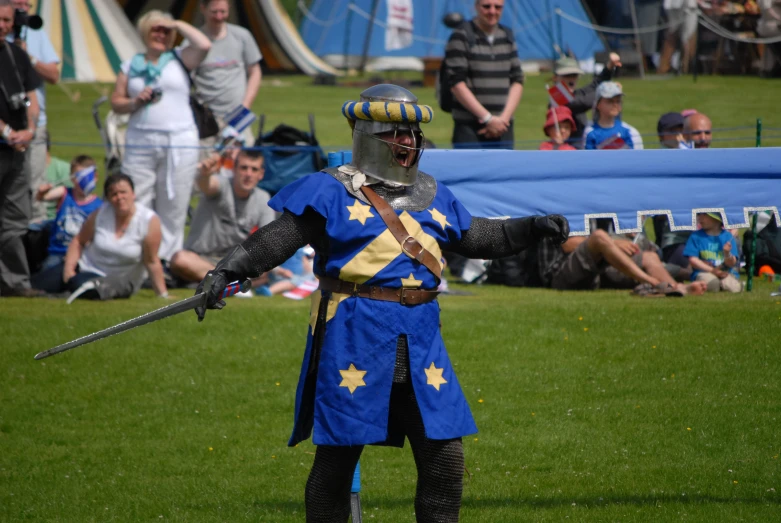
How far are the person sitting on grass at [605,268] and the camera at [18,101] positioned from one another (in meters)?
4.17

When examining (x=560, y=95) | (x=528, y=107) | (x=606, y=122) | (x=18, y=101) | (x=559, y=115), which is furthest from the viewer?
(x=528, y=107)

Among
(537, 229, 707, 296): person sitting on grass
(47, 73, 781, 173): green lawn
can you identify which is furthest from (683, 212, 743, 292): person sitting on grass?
(47, 73, 781, 173): green lawn

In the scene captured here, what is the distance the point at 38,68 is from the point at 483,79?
3920 millimetres

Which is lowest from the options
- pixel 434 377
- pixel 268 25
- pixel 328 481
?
pixel 268 25

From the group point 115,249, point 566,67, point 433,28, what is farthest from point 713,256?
point 433,28

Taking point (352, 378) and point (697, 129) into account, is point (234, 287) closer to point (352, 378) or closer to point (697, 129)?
point (352, 378)

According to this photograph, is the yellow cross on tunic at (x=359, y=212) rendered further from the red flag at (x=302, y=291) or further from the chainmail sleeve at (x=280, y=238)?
the red flag at (x=302, y=291)

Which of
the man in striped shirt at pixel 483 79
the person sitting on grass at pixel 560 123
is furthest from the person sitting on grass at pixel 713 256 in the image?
the man in striped shirt at pixel 483 79

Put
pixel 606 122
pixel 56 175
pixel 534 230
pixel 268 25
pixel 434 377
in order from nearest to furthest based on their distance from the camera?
pixel 434 377
pixel 534 230
pixel 606 122
pixel 56 175
pixel 268 25

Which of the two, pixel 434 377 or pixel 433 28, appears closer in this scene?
pixel 434 377

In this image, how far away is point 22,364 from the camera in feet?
23.6

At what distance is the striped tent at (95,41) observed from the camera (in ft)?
76.0

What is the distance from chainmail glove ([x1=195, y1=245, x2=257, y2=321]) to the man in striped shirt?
5.53 m

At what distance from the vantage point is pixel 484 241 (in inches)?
165
